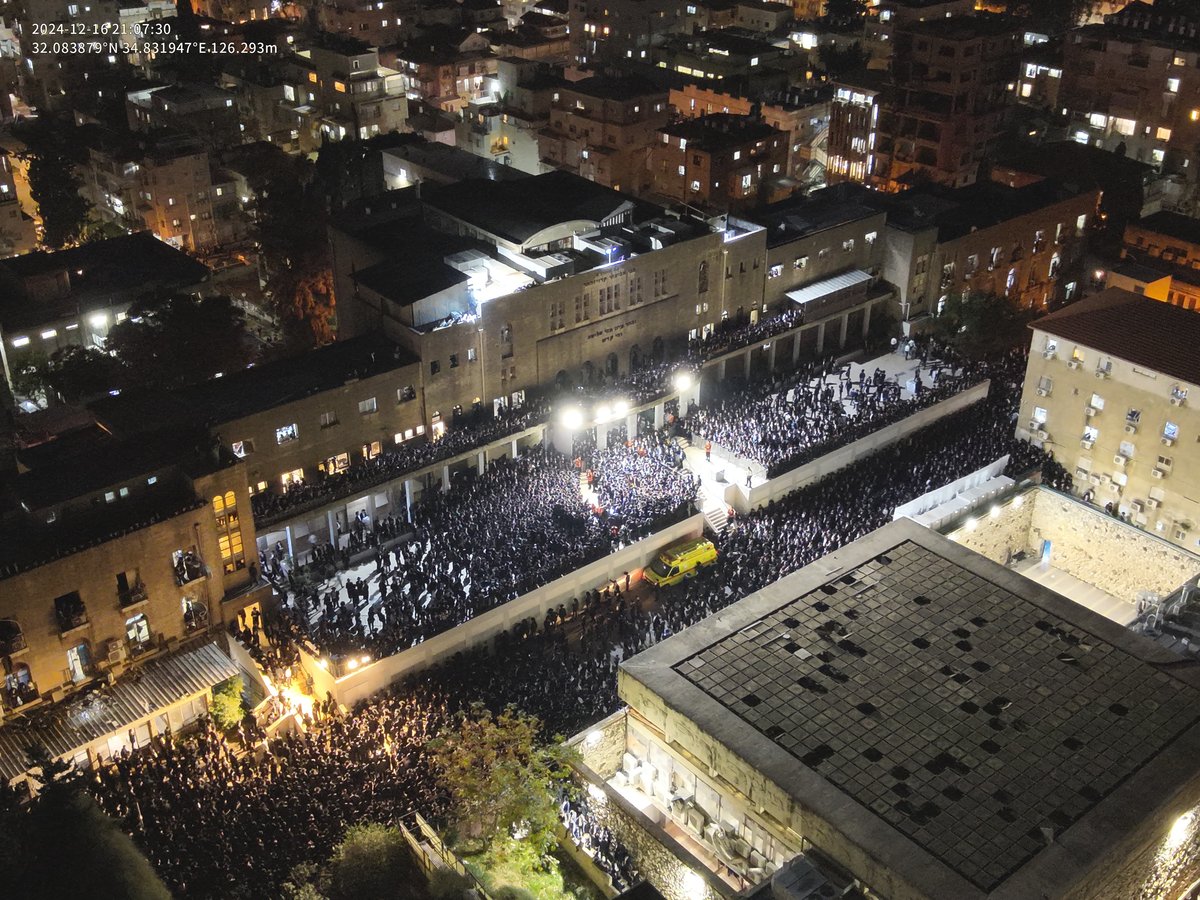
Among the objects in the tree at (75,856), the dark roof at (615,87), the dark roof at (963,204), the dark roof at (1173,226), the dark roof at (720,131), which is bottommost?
the tree at (75,856)

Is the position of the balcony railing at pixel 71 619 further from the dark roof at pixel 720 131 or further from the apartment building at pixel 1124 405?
the dark roof at pixel 720 131

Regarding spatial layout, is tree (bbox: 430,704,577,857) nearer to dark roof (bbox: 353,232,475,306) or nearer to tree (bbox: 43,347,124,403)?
dark roof (bbox: 353,232,475,306)

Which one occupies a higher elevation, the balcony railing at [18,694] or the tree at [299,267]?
the tree at [299,267]

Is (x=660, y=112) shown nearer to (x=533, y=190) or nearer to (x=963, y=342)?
(x=533, y=190)

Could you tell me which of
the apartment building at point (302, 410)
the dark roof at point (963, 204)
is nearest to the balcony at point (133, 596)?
the apartment building at point (302, 410)

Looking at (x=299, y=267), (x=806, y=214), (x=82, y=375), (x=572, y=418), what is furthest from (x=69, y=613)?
(x=806, y=214)

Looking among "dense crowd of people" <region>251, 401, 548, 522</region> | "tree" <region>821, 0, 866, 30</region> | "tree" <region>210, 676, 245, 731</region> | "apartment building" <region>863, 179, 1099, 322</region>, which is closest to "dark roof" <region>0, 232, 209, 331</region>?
"dense crowd of people" <region>251, 401, 548, 522</region>

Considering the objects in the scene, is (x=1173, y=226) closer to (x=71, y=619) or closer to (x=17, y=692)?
(x=71, y=619)
